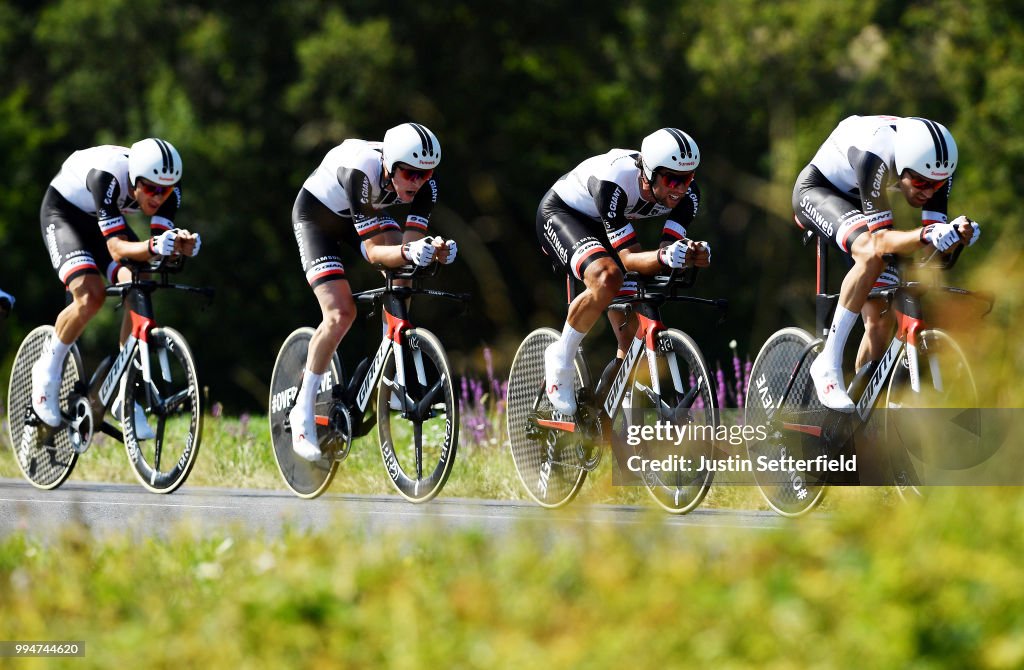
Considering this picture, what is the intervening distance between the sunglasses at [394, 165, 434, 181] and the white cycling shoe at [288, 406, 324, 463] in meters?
1.55

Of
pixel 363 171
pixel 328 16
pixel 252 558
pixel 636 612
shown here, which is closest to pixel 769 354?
pixel 363 171

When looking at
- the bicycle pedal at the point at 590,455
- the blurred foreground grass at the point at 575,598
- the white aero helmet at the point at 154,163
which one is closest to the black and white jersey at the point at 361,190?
the white aero helmet at the point at 154,163

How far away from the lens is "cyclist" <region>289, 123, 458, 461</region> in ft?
30.1

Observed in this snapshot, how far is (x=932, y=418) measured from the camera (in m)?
6.52

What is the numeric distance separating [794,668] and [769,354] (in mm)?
5512

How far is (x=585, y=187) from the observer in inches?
369

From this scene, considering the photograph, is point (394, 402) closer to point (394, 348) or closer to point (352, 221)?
point (394, 348)

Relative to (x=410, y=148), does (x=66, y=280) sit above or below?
below

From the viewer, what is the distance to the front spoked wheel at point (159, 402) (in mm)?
10055

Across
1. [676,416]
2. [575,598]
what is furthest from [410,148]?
[575,598]
